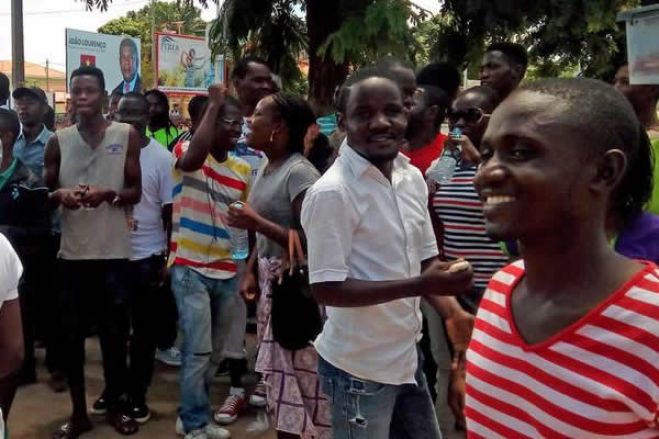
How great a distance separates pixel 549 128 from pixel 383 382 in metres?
1.31

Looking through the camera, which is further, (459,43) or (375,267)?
(459,43)

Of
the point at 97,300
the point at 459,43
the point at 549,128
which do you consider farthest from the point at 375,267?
the point at 459,43

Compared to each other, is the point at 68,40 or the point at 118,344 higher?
the point at 68,40

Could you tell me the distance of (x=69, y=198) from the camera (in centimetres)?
384

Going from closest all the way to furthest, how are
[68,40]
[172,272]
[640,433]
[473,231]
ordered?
[640,433] < [473,231] < [172,272] < [68,40]

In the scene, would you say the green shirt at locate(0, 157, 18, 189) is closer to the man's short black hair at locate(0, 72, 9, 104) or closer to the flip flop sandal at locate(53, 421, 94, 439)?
the flip flop sandal at locate(53, 421, 94, 439)

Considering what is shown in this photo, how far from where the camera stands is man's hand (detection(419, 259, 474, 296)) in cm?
212

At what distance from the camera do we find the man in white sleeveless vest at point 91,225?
394cm

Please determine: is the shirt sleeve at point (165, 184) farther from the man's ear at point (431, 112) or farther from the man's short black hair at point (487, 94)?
the man's short black hair at point (487, 94)

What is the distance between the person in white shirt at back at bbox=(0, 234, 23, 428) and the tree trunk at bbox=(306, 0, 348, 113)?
4389 mm

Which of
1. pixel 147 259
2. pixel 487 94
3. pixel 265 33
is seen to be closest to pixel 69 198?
pixel 147 259

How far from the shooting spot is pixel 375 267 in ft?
7.70

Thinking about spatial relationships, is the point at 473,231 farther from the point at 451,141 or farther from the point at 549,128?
the point at 549,128

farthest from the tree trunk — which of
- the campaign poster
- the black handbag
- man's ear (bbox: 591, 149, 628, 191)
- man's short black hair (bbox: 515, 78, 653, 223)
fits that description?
man's ear (bbox: 591, 149, 628, 191)
